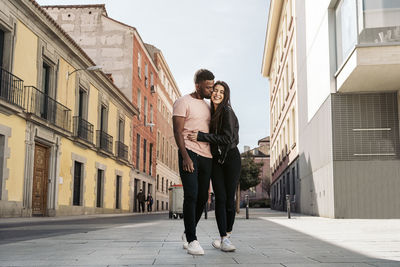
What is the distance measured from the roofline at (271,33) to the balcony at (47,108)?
55.2ft

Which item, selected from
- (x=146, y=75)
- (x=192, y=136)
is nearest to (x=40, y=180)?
(x=192, y=136)

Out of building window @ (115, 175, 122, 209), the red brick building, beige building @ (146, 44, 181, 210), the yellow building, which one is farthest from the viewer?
beige building @ (146, 44, 181, 210)

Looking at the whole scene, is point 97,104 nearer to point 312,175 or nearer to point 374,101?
point 312,175

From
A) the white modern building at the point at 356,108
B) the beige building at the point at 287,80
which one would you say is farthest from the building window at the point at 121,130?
the white modern building at the point at 356,108

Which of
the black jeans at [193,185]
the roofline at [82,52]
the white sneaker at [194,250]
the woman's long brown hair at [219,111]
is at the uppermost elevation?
the roofline at [82,52]

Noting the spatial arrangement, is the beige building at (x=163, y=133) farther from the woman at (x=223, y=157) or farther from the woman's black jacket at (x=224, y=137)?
the woman's black jacket at (x=224, y=137)

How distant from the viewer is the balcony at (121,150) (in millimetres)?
29094

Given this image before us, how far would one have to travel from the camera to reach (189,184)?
4738 mm

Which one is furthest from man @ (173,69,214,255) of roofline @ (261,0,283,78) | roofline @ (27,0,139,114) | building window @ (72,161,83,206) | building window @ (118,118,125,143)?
roofline @ (261,0,283,78)

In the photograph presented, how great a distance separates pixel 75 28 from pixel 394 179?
83.0 feet

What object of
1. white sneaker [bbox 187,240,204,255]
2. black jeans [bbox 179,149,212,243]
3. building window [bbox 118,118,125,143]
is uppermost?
building window [bbox 118,118,125,143]

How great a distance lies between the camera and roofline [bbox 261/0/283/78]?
32.1 metres

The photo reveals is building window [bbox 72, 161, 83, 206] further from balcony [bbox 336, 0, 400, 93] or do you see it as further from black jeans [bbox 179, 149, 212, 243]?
black jeans [bbox 179, 149, 212, 243]

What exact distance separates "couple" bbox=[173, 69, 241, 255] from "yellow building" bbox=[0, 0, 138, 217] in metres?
11.4
